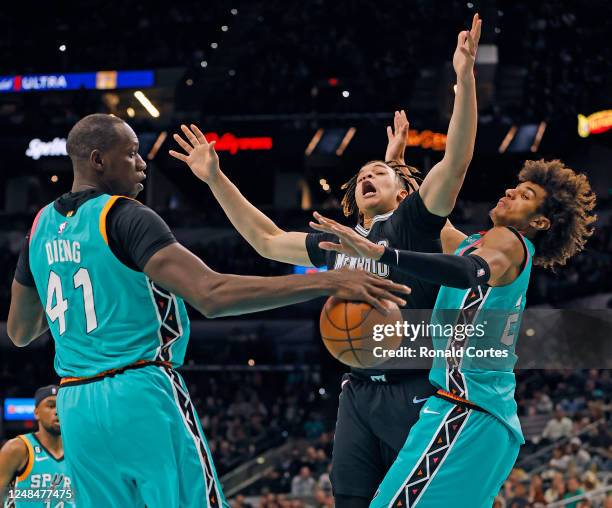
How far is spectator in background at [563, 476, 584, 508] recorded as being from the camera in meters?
11.6

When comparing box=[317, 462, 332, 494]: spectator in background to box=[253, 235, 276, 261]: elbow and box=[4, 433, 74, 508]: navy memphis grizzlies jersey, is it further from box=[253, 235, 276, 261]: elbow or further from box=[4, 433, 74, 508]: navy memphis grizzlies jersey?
box=[253, 235, 276, 261]: elbow

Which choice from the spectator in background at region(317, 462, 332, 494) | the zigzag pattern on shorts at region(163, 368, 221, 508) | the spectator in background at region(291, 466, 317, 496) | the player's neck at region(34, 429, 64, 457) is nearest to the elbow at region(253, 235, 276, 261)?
the zigzag pattern on shorts at region(163, 368, 221, 508)

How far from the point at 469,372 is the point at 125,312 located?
1.72 m

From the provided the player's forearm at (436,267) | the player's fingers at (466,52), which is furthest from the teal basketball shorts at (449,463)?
the player's fingers at (466,52)

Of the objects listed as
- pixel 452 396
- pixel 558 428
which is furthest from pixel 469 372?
pixel 558 428

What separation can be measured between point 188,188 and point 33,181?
444 centimetres

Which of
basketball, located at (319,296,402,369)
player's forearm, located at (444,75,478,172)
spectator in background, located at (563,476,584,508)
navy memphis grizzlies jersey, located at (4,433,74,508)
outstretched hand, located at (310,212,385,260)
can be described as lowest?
spectator in background, located at (563,476,584,508)

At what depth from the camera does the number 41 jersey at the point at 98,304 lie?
345 centimetres

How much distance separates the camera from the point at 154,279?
10.8ft

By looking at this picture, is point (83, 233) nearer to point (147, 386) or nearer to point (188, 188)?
point (147, 386)

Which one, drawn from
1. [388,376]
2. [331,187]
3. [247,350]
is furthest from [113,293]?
[331,187]

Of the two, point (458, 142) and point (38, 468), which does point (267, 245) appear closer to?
point (458, 142)

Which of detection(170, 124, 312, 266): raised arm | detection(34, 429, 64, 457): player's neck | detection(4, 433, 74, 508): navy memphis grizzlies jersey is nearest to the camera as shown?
detection(170, 124, 312, 266): raised arm

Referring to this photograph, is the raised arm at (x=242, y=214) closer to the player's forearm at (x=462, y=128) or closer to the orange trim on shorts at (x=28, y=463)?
the player's forearm at (x=462, y=128)
